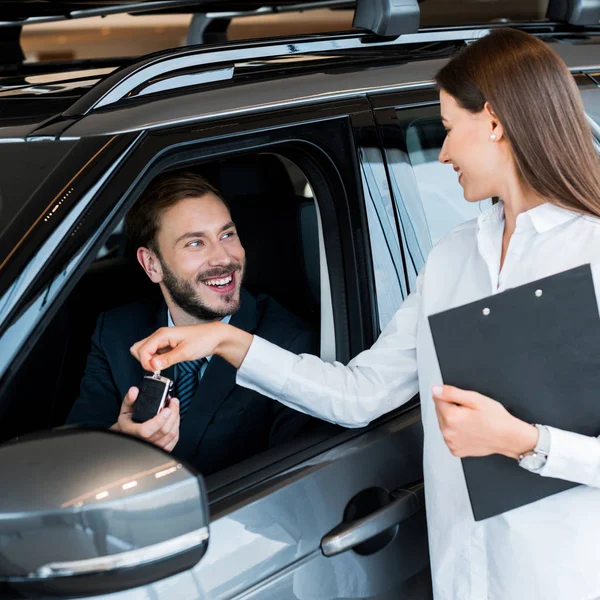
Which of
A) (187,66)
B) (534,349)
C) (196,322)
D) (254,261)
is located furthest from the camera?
(254,261)

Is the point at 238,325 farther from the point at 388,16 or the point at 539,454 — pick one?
the point at 539,454

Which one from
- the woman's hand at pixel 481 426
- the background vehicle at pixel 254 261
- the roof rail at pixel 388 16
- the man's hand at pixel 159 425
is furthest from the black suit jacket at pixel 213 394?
the roof rail at pixel 388 16

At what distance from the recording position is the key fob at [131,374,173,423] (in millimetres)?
1559

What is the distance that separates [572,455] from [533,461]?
0.06m

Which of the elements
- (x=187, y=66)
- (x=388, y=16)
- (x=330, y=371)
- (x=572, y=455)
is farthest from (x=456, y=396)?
(x=388, y=16)

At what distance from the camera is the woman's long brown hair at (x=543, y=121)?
1544mm

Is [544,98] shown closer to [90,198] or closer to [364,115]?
[364,115]

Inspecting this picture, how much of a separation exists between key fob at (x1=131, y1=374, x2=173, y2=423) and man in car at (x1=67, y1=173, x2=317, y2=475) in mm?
316

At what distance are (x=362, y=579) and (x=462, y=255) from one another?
1.98ft

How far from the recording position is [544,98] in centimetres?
155

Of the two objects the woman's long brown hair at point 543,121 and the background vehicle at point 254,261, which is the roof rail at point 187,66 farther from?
the woman's long brown hair at point 543,121

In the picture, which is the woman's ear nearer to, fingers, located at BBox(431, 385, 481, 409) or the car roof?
the car roof

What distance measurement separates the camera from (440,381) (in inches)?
65.9

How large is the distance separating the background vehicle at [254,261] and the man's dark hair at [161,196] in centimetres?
16
